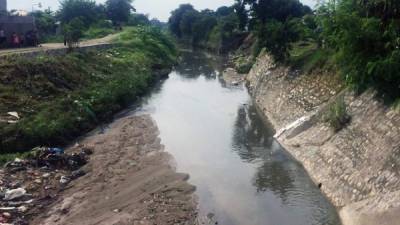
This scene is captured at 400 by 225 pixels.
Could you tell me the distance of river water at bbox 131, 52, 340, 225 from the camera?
15.2 m

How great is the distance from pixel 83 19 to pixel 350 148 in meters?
66.5

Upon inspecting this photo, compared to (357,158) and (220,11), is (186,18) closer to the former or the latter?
(220,11)

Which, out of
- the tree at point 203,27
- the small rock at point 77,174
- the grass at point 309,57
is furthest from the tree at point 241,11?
the tree at point 203,27

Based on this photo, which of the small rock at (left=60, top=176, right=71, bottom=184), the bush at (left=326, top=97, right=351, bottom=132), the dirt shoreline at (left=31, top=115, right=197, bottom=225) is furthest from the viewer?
the bush at (left=326, top=97, right=351, bottom=132)

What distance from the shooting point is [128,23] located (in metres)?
100

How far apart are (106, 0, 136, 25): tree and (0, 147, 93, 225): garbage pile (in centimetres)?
7683

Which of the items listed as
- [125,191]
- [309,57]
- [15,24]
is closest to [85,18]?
[15,24]

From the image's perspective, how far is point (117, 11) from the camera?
308 ft

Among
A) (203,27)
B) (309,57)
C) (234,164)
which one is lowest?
(234,164)

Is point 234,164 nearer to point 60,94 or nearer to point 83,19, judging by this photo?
point 60,94

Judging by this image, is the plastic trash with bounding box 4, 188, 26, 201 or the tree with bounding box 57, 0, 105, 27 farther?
the tree with bounding box 57, 0, 105, 27

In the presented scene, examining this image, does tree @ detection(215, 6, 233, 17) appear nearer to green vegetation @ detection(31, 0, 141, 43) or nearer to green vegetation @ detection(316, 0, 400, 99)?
green vegetation @ detection(31, 0, 141, 43)

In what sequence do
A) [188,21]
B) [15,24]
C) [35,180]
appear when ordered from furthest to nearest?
[188,21] < [15,24] < [35,180]

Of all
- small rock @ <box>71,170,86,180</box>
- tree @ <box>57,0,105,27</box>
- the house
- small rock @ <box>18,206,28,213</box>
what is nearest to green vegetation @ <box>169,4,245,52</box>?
tree @ <box>57,0,105,27</box>
